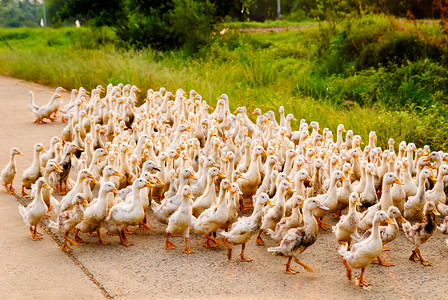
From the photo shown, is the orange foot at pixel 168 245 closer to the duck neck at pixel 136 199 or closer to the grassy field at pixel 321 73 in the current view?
the duck neck at pixel 136 199

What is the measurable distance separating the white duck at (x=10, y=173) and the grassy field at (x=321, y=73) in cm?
497

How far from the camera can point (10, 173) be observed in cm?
842

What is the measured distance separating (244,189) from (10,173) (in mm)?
3232

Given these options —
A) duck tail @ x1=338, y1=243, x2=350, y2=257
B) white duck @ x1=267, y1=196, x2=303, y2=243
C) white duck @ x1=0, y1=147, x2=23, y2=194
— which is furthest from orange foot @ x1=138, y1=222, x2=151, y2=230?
duck tail @ x1=338, y1=243, x2=350, y2=257

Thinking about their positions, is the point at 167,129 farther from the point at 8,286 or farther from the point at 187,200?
→ the point at 8,286

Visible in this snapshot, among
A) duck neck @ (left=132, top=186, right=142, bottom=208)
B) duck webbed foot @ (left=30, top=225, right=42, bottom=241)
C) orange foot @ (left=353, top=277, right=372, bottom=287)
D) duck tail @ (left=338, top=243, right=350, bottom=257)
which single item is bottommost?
orange foot @ (left=353, top=277, right=372, bottom=287)

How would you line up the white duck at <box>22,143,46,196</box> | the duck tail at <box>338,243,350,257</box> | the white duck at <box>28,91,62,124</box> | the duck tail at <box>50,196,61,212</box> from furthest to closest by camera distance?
the white duck at <box>28,91,62,124</box> < the white duck at <box>22,143,46,196</box> < the duck tail at <box>50,196,61,212</box> < the duck tail at <box>338,243,350,257</box>

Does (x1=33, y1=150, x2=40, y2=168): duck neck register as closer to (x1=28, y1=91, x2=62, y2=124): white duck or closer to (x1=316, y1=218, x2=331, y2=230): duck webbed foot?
(x1=316, y1=218, x2=331, y2=230): duck webbed foot

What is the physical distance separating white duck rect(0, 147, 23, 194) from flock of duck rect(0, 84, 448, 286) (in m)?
0.02

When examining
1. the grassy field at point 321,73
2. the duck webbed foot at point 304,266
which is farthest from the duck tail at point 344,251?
the grassy field at point 321,73

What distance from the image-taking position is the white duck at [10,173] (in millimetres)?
8359

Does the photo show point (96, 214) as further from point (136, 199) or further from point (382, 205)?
point (382, 205)

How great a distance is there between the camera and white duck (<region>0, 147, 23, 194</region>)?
8.36m

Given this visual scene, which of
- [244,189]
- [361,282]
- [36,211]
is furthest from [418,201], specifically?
[36,211]
